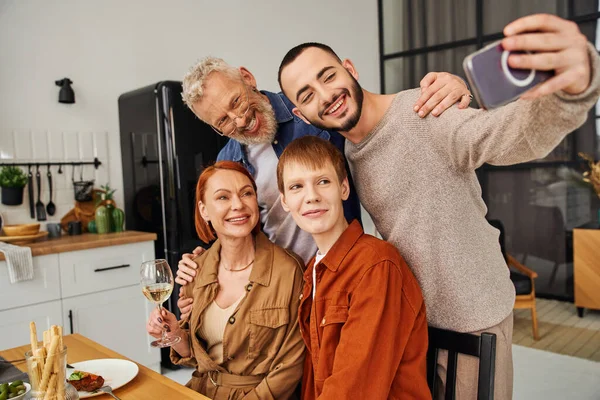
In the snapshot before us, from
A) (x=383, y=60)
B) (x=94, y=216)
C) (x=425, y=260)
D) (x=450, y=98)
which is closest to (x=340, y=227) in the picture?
(x=425, y=260)

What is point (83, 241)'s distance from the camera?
10.2 feet

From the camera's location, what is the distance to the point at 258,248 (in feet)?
5.60

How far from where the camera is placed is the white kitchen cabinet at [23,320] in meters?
2.73

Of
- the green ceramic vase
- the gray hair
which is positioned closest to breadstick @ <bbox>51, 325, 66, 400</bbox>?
the gray hair

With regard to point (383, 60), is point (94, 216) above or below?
below

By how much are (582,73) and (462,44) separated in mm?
4930

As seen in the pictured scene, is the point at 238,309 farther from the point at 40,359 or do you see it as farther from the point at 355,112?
the point at 355,112

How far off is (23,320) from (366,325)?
2323mm

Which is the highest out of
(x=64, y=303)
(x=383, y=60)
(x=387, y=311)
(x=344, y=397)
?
(x=383, y=60)

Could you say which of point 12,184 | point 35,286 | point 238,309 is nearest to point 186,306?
point 238,309

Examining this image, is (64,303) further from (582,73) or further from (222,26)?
(582,73)

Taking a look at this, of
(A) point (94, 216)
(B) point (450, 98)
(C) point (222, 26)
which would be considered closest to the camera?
(B) point (450, 98)

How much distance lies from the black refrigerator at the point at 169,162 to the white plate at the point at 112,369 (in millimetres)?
1791

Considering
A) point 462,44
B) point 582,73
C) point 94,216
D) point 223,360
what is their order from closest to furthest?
point 582,73 < point 223,360 < point 94,216 < point 462,44
